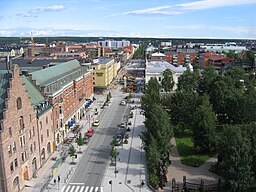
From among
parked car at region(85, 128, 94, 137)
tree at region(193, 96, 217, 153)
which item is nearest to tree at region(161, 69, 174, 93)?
parked car at region(85, 128, 94, 137)

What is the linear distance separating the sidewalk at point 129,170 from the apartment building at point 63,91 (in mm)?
15748

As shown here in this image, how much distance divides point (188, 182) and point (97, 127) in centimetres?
3888

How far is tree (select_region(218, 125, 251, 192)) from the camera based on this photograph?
41.8m

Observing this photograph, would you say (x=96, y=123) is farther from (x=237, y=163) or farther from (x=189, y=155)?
(x=237, y=163)

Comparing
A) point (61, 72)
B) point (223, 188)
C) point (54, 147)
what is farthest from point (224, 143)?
point (61, 72)

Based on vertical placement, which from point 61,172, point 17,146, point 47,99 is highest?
point 47,99

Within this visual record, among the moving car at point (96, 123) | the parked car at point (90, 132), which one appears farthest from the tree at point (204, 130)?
the moving car at point (96, 123)

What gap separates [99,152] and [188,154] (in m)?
18.9

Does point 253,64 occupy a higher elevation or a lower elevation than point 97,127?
higher

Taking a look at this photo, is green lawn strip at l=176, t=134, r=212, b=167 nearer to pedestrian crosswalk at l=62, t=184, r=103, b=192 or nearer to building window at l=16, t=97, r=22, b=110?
pedestrian crosswalk at l=62, t=184, r=103, b=192

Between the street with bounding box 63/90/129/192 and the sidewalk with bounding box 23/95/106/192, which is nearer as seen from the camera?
the sidewalk with bounding box 23/95/106/192

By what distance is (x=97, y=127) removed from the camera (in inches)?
3221

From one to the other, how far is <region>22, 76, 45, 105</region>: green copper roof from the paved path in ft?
96.4

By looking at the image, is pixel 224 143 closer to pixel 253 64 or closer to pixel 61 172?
pixel 61 172
